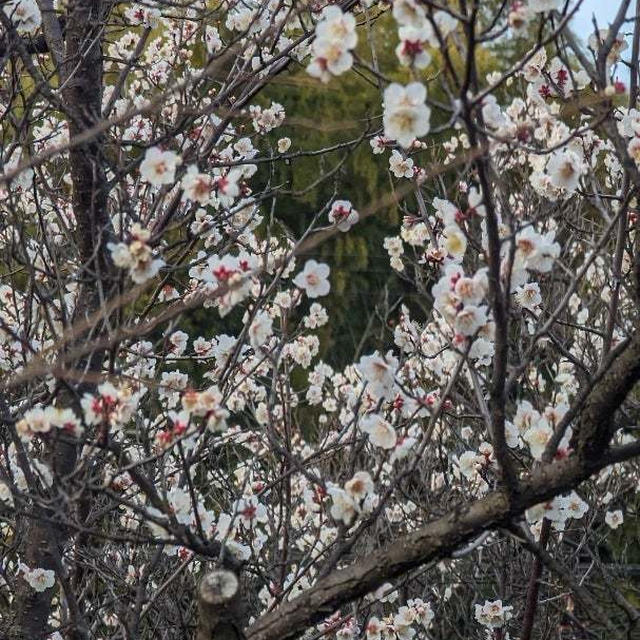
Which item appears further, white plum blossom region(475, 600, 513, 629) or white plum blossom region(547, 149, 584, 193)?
white plum blossom region(475, 600, 513, 629)

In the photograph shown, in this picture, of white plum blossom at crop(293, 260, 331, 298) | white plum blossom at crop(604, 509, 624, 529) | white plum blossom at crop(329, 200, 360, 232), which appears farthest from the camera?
white plum blossom at crop(604, 509, 624, 529)

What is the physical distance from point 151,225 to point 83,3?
810 millimetres

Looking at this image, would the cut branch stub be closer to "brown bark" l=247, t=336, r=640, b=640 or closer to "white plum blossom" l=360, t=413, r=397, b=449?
"brown bark" l=247, t=336, r=640, b=640

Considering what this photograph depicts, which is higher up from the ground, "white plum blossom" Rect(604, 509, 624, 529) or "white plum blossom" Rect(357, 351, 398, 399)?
"white plum blossom" Rect(604, 509, 624, 529)

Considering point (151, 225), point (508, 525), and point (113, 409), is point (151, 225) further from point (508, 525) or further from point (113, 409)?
point (508, 525)

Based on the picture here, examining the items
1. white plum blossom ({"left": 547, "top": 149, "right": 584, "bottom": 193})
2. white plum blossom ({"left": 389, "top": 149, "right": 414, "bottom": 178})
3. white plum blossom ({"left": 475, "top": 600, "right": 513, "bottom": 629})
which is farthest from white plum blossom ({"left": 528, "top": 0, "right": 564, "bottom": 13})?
white plum blossom ({"left": 475, "top": 600, "right": 513, "bottom": 629})

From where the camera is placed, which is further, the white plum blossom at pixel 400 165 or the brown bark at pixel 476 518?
the white plum blossom at pixel 400 165

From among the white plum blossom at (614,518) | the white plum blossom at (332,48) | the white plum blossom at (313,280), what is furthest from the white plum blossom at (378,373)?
the white plum blossom at (614,518)

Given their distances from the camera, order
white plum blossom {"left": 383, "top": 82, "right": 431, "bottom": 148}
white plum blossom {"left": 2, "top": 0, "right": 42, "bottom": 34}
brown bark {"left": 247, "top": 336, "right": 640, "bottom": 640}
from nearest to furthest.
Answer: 1. white plum blossom {"left": 383, "top": 82, "right": 431, "bottom": 148}
2. brown bark {"left": 247, "top": 336, "right": 640, "bottom": 640}
3. white plum blossom {"left": 2, "top": 0, "right": 42, "bottom": 34}

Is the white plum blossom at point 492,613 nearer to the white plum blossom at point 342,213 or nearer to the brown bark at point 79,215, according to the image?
the brown bark at point 79,215

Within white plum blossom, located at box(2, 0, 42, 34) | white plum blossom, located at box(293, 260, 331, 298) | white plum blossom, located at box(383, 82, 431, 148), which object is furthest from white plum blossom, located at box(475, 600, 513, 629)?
white plum blossom, located at box(2, 0, 42, 34)

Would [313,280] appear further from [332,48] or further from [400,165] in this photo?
[400,165]

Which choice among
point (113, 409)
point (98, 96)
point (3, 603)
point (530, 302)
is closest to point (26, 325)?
point (98, 96)

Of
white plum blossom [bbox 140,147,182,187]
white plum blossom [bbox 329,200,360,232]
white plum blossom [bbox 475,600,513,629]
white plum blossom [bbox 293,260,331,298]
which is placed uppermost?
white plum blossom [bbox 329,200,360,232]
